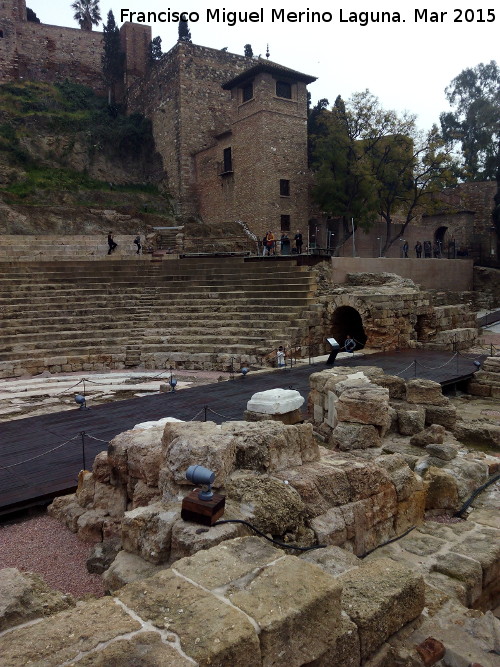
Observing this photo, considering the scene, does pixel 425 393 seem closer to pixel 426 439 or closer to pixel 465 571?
pixel 426 439

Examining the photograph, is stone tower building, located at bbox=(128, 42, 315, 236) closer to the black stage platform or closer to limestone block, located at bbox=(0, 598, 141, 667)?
the black stage platform

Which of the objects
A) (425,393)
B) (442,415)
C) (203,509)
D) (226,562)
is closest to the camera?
(226,562)

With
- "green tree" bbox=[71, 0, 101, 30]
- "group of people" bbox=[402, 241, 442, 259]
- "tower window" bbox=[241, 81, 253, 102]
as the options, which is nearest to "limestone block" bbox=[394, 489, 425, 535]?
"group of people" bbox=[402, 241, 442, 259]

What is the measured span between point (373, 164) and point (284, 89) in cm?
716

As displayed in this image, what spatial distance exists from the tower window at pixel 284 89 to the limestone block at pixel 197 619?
1215 inches

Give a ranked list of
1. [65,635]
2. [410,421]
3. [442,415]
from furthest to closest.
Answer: [442,415]
[410,421]
[65,635]

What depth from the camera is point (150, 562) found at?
3.85 m

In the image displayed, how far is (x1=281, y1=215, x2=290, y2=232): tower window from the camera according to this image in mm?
30609

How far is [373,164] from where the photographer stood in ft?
92.2

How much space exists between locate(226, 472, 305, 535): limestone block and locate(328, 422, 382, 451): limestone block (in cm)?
264

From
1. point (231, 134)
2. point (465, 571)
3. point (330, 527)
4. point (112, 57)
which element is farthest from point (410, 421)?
point (112, 57)

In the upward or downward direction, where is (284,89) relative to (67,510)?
upward

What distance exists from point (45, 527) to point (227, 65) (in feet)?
119

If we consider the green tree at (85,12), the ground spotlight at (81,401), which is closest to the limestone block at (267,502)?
the ground spotlight at (81,401)
